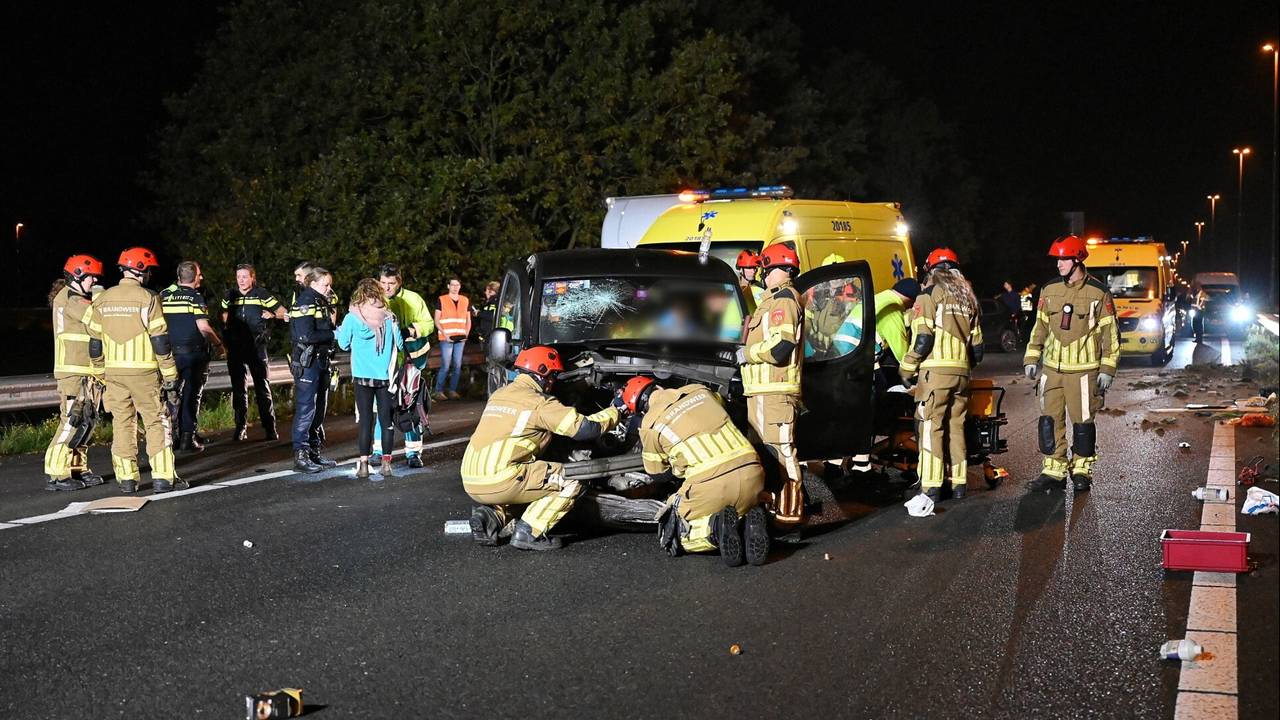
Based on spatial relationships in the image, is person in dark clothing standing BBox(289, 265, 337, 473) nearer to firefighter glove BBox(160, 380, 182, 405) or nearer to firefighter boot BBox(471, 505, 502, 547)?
firefighter glove BBox(160, 380, 182, 405)

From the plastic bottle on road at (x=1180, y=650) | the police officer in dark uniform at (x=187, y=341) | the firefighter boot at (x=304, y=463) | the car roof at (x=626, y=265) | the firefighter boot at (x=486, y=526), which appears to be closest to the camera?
the plastic bottle on road at (x=1180, y=650)

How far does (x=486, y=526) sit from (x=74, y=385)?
440cm

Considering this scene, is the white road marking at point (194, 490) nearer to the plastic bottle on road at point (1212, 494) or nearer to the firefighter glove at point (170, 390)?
the firefighter glove at point (170, 390)

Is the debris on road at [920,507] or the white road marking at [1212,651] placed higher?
the debris on road at [920,507]

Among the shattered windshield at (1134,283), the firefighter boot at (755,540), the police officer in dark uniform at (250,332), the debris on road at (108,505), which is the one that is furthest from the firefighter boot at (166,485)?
the shattered windshield at (1134,283)

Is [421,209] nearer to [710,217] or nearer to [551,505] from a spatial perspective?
[710,217]

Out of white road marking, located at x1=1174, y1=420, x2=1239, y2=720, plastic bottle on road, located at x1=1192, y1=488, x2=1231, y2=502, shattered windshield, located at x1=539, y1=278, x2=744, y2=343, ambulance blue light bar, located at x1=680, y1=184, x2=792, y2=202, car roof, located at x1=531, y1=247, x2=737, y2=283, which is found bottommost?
white road marking, located at x1=1174, y1=420, x2=1239, y2=720

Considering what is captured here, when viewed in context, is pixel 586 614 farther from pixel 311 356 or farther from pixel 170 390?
pixel 311 356

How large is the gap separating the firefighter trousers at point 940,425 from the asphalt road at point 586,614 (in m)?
0.28

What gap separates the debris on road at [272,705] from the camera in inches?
189

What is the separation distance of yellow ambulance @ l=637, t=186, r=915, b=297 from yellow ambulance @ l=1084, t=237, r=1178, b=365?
1008 centimetres

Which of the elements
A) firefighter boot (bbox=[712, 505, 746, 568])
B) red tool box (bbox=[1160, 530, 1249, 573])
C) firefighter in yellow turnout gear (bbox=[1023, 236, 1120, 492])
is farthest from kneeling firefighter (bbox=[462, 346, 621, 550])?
firefighter in yellow turnout gear (bbox=[1023, 236, 1120, 492])

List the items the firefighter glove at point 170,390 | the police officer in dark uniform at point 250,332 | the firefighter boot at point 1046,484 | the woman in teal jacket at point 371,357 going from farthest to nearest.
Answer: the police officer in dark uniform at point 250,332, the woman in teal jacket at point 371,357, the firefighter glove at point 170,390, the firefighter boot at point 1046,484

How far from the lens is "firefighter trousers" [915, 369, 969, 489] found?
358 inches
